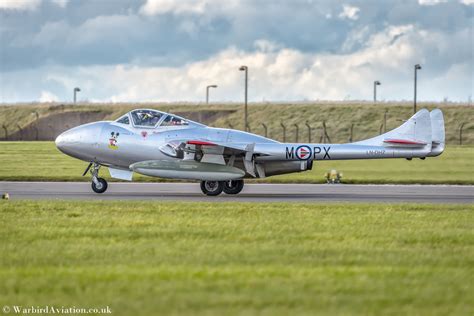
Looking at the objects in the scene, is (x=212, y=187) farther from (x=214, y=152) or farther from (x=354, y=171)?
(x=354, y=171)

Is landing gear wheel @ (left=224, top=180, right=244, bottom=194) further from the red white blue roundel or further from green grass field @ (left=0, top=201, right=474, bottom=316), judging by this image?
green grass field @ (left=0, top=201, right=474, bottom=316)

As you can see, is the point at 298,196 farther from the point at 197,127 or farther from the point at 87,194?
the point at 87,194

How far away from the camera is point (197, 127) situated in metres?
26.7

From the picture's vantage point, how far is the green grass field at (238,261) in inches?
366

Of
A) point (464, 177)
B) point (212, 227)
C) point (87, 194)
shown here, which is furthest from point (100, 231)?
point (464, 177)

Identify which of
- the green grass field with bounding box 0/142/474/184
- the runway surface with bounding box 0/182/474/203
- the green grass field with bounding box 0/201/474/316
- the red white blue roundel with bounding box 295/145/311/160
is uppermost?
the red white blue roundel with bounding box 295/145/311/160

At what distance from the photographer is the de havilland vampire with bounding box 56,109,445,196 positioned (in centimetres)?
2562

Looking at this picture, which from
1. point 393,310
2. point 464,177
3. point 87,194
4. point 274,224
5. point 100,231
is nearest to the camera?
point 393,310

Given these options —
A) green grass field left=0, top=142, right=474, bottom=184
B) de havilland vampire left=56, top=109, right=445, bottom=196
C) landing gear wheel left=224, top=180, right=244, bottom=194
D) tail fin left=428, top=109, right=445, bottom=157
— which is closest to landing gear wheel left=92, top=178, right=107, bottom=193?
de havilland vampire left=56, top=109, right=445, bottom=196

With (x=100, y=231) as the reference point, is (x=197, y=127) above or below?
above

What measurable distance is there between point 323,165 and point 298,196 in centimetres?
1620

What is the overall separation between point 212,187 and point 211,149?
3.92 ft

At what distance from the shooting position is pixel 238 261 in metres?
11.8

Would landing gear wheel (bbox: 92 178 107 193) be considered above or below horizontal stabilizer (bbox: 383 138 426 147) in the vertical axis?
below
